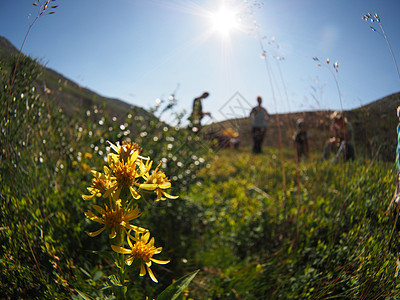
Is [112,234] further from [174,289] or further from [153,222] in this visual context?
[153,222]

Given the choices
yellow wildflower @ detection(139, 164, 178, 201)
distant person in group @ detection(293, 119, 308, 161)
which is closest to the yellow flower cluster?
yellow wildflower @ detection(139, 164, 178, 201)

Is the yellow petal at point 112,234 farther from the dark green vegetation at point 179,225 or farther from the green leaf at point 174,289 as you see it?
the green leaf at point 174,289

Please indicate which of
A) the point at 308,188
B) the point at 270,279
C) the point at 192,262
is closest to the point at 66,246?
the point at 192,262

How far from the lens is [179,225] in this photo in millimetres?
2492

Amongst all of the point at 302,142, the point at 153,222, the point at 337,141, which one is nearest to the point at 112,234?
the point at 153,222

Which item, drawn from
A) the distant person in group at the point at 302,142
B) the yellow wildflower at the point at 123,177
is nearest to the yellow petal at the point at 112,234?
the yellow wildflower at the point at 123,177

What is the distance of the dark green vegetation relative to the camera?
1142 mm

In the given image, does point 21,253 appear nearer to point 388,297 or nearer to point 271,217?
point 388,297

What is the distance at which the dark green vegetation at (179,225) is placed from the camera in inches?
44.9

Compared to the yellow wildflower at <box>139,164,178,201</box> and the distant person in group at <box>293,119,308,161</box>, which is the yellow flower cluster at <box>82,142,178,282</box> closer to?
the yellow wildflower at <box>139,164,178,201</box>

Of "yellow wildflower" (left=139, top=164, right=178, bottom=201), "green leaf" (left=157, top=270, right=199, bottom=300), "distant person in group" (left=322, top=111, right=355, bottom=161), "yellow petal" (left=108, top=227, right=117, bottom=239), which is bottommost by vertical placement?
"green leaf" (left=157, top=270, right=199, bottom=300)

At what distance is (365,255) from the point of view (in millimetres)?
1249

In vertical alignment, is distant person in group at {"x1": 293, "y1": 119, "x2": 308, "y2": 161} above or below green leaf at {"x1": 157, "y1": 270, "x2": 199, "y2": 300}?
above

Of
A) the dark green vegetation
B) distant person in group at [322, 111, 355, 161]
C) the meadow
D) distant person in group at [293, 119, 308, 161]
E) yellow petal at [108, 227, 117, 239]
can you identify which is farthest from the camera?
distant person in group at [293, 119, 308, 161]
